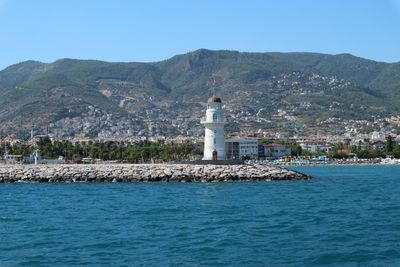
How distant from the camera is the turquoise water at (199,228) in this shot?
2128 cm

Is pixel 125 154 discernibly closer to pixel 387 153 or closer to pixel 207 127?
pixel 207 127

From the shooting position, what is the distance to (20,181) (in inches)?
2132

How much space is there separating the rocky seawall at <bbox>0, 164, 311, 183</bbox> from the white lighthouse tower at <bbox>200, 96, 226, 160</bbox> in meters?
3.02

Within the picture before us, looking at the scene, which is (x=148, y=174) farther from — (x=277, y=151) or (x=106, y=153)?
(x=277, y=151)

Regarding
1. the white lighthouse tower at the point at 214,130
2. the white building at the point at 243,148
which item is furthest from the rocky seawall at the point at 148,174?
the white building at the point at 243,148

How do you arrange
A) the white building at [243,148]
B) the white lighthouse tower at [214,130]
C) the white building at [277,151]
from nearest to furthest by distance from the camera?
the white lighthouse tower at [214,130]
the white building at [243,148]
the white building at [277,151]

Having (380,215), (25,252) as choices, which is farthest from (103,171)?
(25,252)

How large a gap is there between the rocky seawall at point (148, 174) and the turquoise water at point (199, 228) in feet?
26.9

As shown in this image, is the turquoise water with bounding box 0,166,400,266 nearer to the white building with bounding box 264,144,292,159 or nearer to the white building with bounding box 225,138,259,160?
the white building with bounding box 225,138,259,160

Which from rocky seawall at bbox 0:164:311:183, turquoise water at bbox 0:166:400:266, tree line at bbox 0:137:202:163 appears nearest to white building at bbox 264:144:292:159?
tree line at bbox 0:137:202:163

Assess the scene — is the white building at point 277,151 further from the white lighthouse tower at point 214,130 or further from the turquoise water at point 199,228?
the turquoise water at point 199,228

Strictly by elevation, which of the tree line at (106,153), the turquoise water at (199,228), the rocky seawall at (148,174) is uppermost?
the tree line at (106,153)

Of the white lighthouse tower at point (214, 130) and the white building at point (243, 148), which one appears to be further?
the white building at point (243, 148)

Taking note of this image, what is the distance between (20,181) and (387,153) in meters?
93.1
